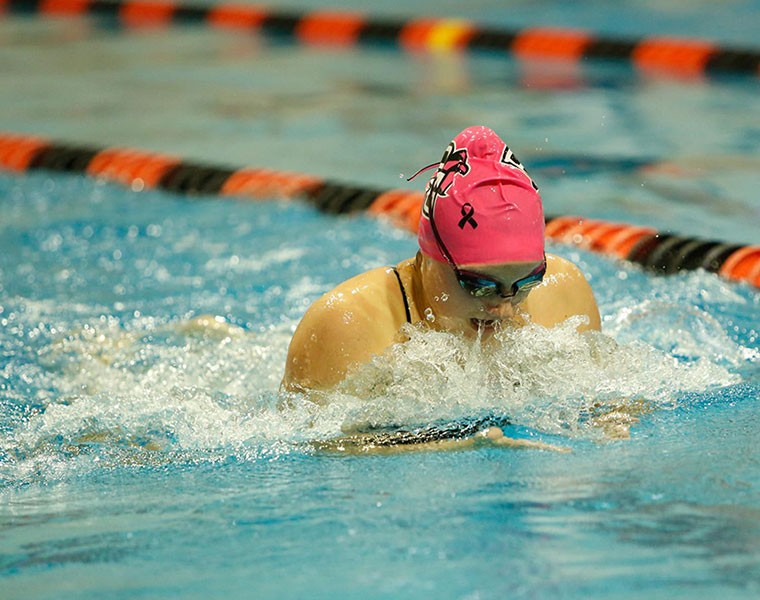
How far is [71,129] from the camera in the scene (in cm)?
752

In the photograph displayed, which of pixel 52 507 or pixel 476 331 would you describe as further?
pixel 476 331

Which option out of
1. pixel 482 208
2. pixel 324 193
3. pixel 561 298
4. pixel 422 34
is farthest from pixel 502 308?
pixel 422 34

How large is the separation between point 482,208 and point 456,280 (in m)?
0.17

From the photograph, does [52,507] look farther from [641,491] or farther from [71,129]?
[71,129]

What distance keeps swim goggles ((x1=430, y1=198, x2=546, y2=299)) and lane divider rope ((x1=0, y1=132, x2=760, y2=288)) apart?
1960mm

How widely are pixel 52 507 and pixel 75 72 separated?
7.15m

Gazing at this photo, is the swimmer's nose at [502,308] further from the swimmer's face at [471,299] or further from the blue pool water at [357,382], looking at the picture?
the blue pool water at [357,382]

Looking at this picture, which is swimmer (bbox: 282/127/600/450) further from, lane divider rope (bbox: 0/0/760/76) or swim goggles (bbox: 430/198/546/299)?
lane divider rope (bbox: 0/0/760/76)

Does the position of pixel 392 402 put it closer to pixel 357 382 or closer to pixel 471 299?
pixel 357 382

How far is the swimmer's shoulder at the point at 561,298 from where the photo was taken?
2.98m

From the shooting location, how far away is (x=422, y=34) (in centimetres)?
970

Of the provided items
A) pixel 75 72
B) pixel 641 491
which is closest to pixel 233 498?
pixel 641 491

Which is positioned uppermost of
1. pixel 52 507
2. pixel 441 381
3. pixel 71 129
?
pixel 71 129

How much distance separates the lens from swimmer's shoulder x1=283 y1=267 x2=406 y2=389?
2794mm
